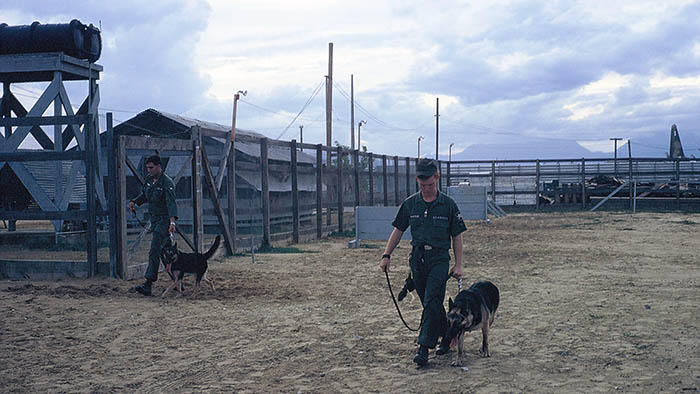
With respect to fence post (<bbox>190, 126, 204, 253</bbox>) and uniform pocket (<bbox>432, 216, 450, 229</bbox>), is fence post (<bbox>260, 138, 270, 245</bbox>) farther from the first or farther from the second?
uniform pocket (<bbox>432, 216, 450, 229</bbox>)

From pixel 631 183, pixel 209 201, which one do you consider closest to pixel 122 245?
pixel 209 201

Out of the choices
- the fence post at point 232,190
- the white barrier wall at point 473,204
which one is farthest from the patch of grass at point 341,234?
the white barrier wall at point 473,204

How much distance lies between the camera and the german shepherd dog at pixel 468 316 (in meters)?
5.04

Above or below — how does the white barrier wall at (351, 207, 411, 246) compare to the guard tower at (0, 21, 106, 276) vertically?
below

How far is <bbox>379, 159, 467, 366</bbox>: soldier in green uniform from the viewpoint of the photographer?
17.2 feet

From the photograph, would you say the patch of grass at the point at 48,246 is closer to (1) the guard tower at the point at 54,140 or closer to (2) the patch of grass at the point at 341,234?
(1) the guard tower at the point at 54,140

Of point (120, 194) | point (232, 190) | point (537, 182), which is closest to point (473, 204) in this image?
point (537, 182)

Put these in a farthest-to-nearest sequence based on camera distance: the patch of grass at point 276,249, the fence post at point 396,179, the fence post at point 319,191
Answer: the fence post at point 396,179, the fence post at point 319,191, the patch of grass at point 276,249

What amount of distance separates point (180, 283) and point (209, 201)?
4427 millimetres

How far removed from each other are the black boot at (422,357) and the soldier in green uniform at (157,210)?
4.07 m

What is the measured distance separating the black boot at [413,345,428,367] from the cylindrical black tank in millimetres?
13230

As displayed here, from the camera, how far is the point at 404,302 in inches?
311

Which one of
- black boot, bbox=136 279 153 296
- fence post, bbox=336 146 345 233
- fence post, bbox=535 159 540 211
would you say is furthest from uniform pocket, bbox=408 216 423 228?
fence post, bbox=535 159 540 211

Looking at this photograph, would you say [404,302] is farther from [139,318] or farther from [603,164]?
[603,164]
